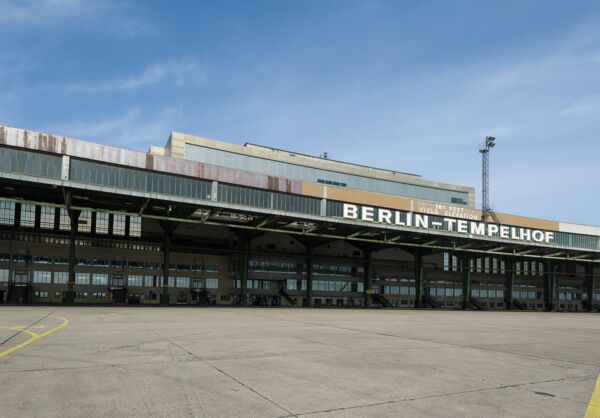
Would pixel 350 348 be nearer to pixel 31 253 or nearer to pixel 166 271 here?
pixel 166 271

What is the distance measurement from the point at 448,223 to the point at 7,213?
61102 mm

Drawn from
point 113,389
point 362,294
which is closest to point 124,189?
point 113,389

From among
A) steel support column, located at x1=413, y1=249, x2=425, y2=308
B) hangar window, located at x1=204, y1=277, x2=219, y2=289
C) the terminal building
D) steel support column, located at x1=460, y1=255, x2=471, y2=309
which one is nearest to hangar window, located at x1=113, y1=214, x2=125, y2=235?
the terminal building

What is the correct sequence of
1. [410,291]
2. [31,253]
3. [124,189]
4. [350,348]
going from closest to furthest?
[350,348], [124,189], [31,253], [410,291]

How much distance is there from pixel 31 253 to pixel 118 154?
25.6m

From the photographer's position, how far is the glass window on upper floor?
7300cm

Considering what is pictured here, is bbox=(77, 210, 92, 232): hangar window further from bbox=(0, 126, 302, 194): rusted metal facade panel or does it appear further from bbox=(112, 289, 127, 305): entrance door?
bbox=(0, 126, 302, 194): rusted metal facade panel

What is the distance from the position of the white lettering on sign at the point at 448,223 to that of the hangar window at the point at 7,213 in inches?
1730

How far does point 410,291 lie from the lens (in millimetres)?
92250

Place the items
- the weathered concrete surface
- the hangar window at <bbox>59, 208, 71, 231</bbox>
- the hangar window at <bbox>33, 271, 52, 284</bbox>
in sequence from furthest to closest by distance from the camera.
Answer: the hangar window at <bbox>59, 208, 71, 231</bbox>, the hangar window at <bbox>33, 271, 52, 284</bbox>, the weathered concrete surface

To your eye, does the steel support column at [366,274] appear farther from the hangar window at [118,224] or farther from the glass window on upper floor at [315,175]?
the hangar window at [118,224]

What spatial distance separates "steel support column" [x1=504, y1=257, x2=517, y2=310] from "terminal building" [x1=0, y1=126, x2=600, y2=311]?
24 cm

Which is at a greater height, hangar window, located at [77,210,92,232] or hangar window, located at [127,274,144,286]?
hangar window, located at [77,210,92,232]

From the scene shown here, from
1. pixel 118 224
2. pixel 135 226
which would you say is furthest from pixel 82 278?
pixel 135 226
